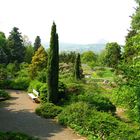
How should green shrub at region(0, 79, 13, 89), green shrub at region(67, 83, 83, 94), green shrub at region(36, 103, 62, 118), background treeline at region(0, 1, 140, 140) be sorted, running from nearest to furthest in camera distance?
background treeline at region(0, 1, 140, 140) → green shrub at region(36, 103, 62, 118) → green shrub at region(67, 83, 83, 94) → green shrub at region(0, 79, 13, 89)

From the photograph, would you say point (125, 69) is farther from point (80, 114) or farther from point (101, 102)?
point (101, 102)

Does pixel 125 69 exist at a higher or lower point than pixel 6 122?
higher

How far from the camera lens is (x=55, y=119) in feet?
74.8

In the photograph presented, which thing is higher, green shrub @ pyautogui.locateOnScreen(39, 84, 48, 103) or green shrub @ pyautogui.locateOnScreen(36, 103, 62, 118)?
green shrub @ pyautogui.locateOnScreen(39, 84, 48, 103)

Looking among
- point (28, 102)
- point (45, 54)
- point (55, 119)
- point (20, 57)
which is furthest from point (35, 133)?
point (20, 57)

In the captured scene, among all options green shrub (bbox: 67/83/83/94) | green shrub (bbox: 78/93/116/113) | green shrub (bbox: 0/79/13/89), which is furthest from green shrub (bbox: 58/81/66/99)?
green shrub (bbox: 0/79/13/89)

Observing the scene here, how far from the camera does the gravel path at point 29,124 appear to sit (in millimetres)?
18844

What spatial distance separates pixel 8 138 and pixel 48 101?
Result: 446 inches

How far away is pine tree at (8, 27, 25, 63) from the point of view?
59.6m

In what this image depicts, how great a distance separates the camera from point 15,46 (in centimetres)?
6044

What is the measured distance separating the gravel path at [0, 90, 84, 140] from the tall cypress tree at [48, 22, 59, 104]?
5.99 ft

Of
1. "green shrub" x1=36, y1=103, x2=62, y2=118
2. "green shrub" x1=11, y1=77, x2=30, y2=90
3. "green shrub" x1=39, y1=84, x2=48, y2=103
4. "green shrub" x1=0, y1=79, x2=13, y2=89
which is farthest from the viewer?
"green shrub" x1=0, y1=79, x2=13, y2=89

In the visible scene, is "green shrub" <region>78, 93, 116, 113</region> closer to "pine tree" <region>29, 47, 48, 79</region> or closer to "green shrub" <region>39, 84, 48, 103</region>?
"green shrub" <region>39, 84, 48, 103</region>

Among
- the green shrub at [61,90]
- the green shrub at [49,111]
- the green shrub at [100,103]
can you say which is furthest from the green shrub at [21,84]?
the green shrub at [100,103]
